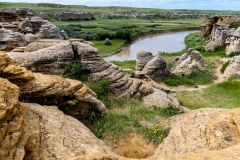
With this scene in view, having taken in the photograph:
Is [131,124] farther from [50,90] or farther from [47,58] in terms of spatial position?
[47,58]

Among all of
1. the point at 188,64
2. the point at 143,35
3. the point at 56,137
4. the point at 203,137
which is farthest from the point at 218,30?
the point at 56,137

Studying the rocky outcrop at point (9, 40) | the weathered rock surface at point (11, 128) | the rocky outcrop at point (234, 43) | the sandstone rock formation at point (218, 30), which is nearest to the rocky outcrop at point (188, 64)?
the rocky outcrop at point (234, 43)

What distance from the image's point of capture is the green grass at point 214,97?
65.2ft

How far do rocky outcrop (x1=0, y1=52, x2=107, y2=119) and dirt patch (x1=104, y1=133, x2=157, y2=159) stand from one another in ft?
6.91

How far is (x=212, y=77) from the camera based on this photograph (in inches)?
1126

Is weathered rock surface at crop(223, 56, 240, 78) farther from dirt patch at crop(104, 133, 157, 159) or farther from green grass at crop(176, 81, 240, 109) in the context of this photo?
dirt patch at crop(104, 133, 157, 159)

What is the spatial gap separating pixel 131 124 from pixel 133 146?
176 cm

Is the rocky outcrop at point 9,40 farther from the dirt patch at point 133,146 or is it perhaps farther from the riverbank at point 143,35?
the riverbank at point 143,35

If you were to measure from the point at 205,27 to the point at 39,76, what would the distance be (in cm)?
5511

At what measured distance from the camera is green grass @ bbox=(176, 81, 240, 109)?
19859 millimetres

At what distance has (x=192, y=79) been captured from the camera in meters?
27.5

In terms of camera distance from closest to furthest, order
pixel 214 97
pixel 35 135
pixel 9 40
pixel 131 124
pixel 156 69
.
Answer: pixel 35 135 < pixel 131 124 < pixel 214 97 < pixel 9 40 < pixel 156 69

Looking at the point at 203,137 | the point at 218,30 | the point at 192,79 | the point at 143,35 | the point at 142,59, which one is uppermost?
the point at 203,137

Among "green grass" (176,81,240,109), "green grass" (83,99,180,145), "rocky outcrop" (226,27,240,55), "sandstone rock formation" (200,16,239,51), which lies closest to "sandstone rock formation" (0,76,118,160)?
"green grass" (83,99,180,145)
